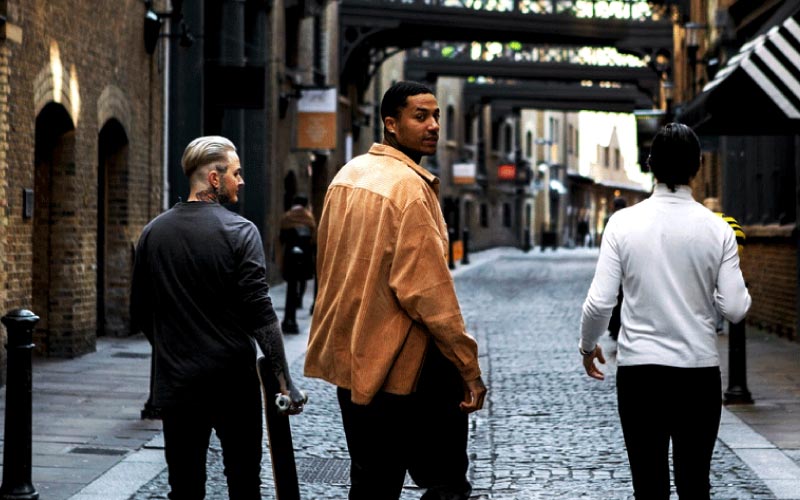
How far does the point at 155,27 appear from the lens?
14961mm

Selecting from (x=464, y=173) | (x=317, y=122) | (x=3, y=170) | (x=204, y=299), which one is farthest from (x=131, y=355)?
(x=464, y=173)

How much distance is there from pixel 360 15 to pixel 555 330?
50.0ft

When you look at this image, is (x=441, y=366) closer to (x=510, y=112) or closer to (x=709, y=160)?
(x=709, y=160)

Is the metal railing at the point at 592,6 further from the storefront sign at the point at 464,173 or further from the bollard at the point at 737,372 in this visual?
the bollard at the point at 737,372

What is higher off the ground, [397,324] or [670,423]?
[397,324]

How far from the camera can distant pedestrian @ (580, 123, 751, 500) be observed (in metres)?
4.43

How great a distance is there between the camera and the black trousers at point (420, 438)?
4.13 meters

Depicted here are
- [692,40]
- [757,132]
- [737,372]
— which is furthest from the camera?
[692,40]

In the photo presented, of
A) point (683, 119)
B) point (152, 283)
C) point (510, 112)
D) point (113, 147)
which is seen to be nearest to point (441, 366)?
point (152, 283)

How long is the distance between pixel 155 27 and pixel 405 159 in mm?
11326

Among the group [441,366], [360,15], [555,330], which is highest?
[360,15]

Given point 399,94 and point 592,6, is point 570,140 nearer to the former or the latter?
point 592,6

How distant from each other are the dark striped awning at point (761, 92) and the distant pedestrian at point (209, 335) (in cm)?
824

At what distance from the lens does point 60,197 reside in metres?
12.6
